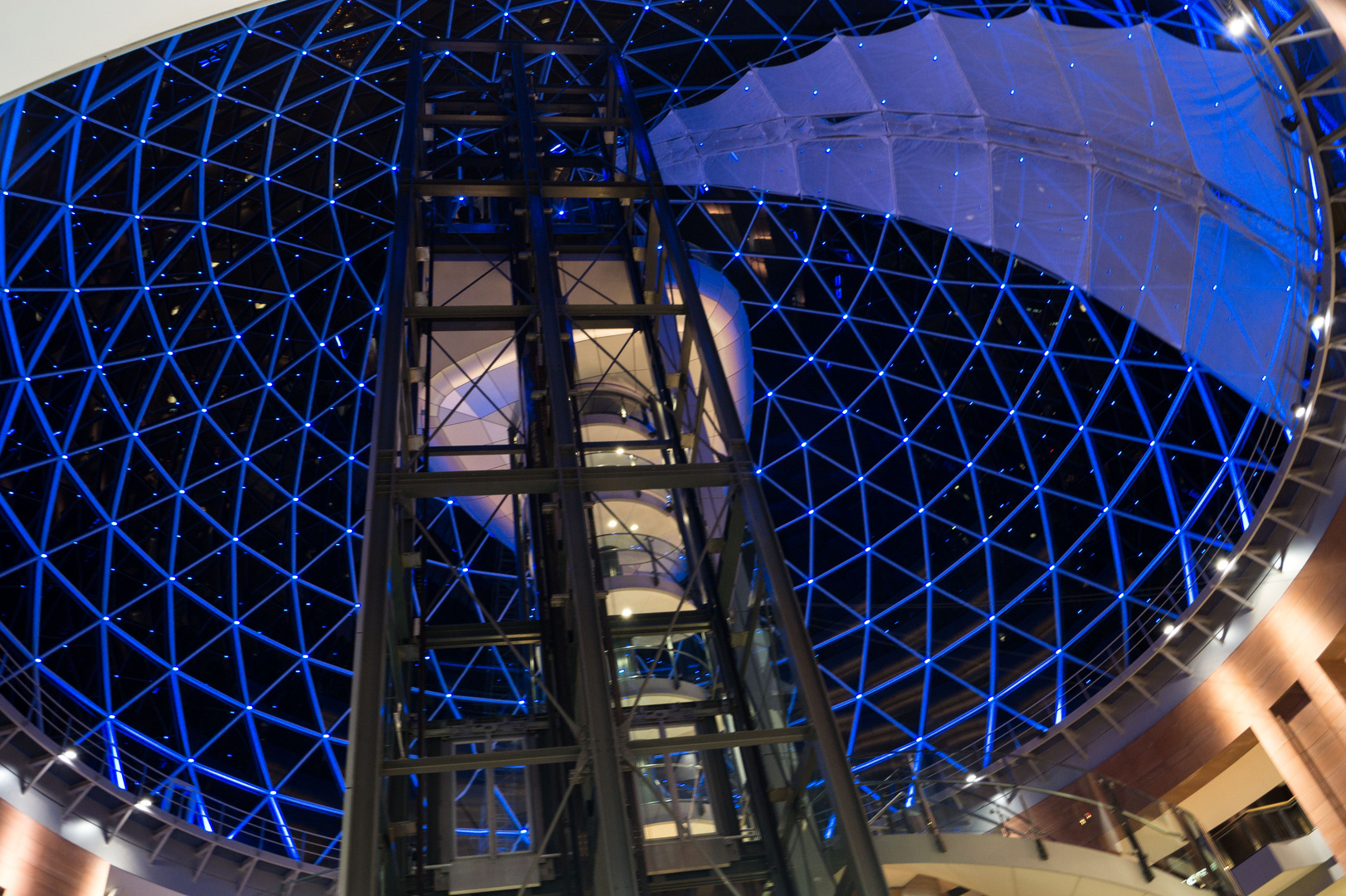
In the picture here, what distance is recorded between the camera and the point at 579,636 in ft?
38.6

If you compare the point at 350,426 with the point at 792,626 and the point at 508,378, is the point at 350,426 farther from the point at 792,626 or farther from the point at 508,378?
the point at 792,626

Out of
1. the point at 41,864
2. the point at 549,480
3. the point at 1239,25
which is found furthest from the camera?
the point at 41,864

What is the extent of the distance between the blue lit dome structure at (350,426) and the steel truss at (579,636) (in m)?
8.68

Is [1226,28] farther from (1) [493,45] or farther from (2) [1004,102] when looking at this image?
(1) [493,45]

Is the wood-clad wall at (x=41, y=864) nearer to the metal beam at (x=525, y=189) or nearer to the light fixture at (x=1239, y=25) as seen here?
the metal beam at (x=525, y=189)

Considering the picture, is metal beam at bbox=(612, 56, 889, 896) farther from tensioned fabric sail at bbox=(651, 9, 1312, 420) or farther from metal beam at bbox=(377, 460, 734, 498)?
tensioned fabric sail at bbox=(651, 9, 1312, 420)

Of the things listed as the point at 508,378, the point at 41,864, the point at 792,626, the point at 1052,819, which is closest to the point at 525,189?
the point at 792,626

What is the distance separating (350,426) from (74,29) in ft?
119

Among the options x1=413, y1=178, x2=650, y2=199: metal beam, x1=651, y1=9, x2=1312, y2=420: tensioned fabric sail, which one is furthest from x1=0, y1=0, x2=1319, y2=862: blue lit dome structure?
x1=413, y1=178, x2=650, y2=199: metal beam

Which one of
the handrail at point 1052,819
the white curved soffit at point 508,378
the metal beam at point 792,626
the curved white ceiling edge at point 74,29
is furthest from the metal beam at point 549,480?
the white curved soffit at point 508,378

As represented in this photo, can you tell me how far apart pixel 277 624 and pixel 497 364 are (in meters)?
14.7

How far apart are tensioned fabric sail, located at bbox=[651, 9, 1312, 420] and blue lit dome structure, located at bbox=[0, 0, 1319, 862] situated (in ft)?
5.42

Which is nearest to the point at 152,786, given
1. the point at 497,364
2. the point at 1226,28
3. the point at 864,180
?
the point at 497,364

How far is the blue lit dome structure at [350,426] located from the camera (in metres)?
29.6
